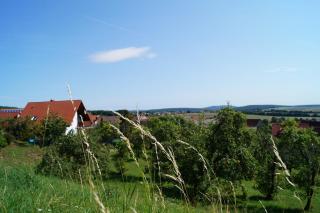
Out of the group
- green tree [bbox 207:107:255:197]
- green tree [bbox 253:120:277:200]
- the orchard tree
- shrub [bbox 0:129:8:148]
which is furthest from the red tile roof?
the orchard tree

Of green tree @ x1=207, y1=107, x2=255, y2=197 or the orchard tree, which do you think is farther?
the orchard tree

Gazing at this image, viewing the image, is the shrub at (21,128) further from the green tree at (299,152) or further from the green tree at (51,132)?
the green tree at (299,152)

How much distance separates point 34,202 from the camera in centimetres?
362

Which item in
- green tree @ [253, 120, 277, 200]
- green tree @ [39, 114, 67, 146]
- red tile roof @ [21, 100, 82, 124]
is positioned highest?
red tile roof @ [21, 100, 82, 124]

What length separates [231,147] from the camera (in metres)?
29.9

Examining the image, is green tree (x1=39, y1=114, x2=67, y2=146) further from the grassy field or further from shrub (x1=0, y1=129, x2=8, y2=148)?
the grassy field

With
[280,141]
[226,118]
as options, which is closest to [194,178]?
[226,118]

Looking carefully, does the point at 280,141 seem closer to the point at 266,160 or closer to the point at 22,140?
the point at 266,160

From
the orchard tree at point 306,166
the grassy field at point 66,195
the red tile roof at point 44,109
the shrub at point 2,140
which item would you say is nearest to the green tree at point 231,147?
the orchard tree at point 306,166

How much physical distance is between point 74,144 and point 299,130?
2121cm

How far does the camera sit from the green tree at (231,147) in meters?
29.0

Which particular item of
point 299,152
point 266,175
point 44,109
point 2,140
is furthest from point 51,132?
point 44,109

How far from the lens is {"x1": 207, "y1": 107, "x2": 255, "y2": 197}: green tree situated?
29.0 meters

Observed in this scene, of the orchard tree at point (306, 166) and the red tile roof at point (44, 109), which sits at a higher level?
the red tile roof at point (44, 109)
